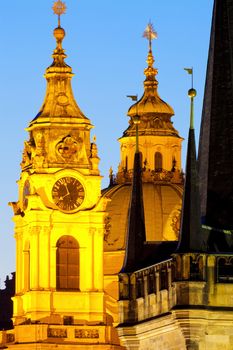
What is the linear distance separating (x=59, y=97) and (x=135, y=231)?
56126 mm

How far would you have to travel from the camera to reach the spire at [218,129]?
97812mm


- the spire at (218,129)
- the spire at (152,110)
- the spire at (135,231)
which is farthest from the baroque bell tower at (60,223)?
the spire at (218,129)

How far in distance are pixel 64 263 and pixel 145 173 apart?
7.81 metres

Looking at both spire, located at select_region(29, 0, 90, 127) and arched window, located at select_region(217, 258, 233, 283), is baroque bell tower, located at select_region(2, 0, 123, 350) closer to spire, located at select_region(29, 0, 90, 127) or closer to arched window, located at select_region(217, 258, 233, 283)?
spire, located at select_region(29, 0, 90, 127)

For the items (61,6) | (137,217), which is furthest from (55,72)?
(137,217)

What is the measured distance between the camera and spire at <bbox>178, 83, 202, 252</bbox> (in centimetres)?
9556

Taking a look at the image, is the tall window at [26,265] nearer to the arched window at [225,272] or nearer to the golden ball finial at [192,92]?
the golden ball finial at [192,92]

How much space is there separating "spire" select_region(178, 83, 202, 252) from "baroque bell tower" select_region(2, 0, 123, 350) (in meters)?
58.6

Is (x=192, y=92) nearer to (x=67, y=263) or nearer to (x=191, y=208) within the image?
(x=191, y=208)

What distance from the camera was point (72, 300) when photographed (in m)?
156

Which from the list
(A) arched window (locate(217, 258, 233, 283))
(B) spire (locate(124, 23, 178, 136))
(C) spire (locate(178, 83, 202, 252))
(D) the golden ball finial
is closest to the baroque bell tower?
(B) spire (locate(124, 23, 178, 136))

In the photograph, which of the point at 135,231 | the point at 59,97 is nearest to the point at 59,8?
the point at 59,97

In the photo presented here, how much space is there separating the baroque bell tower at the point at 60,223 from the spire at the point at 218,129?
181 feet

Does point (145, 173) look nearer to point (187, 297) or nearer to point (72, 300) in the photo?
point (72, 300)
